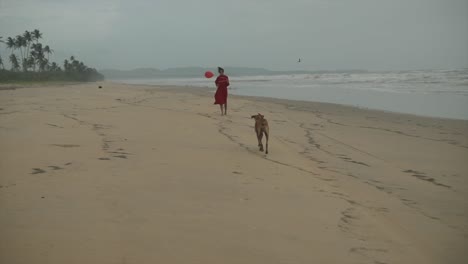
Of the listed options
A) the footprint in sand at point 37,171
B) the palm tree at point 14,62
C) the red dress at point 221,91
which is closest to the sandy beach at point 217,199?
the footprint in sand at point 37,171

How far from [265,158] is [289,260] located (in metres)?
3.74

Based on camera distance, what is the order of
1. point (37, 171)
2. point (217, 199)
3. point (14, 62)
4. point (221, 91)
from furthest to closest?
point (14, 62)
point (221, 91)
point (37, 171)
point (217, 199)

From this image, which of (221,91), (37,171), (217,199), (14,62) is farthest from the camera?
(14,62)

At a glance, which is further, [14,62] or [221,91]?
[14,62]

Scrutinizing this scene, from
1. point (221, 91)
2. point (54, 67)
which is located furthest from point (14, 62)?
point (221, 91)

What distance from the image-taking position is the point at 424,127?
1183 centimetres

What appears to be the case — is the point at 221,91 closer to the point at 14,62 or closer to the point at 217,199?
the point at 217,199

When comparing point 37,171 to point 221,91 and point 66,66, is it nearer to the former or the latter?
point 221,91

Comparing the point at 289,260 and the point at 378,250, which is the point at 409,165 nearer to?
the point at 378,250

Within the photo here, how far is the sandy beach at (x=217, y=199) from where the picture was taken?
305 centimetres

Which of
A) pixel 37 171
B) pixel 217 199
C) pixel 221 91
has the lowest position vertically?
pixel 217 199

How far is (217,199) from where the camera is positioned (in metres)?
4.22

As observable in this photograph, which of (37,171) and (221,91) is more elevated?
(221,91)

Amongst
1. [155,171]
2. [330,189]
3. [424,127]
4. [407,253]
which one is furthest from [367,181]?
[424,127]
